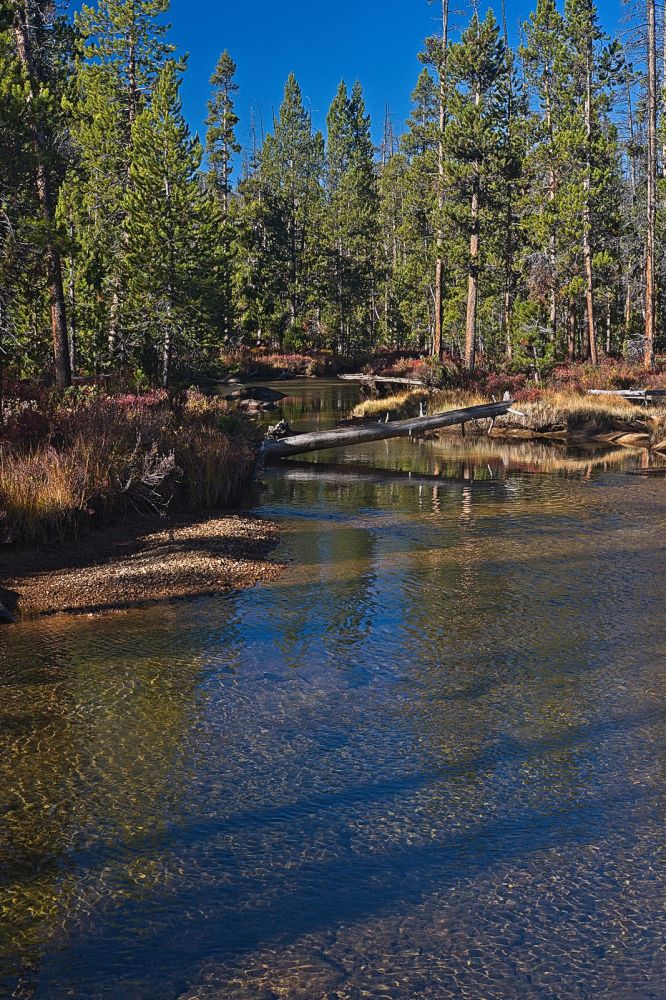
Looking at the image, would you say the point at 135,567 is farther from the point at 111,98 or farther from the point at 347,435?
the point at 111,98

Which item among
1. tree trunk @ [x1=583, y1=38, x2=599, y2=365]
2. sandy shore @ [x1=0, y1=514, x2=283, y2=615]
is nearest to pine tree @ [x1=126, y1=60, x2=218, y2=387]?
tree trunk @ [x1=583, y1=38, x2=599, y2=365]

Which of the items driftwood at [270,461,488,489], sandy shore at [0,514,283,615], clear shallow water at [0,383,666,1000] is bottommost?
clear shallow water at [0,383,666,1000]

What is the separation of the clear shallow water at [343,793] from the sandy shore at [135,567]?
1.42ft

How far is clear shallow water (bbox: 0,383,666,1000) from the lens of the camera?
3947mm

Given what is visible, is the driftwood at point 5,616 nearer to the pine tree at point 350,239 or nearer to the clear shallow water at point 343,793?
the clear shallow water at point 343,793

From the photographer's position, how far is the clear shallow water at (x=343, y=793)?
3947 mm

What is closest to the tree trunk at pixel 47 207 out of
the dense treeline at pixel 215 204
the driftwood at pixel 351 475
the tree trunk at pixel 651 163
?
the dense treeline at pixel 215 204

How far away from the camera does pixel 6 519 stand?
1098 centimetres

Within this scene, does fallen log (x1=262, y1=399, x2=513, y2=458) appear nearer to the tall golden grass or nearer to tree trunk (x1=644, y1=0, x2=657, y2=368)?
the tall golden grass

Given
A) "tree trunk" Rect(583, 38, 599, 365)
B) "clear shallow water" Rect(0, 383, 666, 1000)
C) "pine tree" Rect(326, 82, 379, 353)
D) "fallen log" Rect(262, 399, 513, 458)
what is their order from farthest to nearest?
"pine tree" Rect(326, 82, 379, 353), "tree trunk" Rect(583, 38, 599, 365), "fallen log" Rect(262, 399, 513, 458), "clear shallow water" Rect(0, 383, 666, 1000)

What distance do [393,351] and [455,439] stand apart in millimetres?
41589

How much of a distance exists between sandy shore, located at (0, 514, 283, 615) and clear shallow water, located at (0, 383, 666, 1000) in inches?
17.0

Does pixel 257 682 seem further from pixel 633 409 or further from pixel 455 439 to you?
pixel 633 409

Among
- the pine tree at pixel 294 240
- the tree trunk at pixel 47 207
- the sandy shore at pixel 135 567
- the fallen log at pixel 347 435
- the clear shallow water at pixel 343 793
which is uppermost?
the pine tree at pixel 294 240
